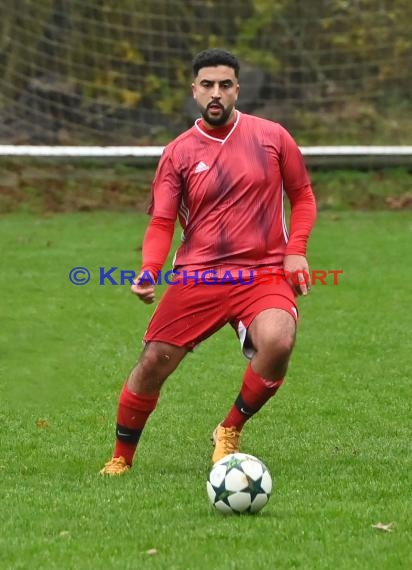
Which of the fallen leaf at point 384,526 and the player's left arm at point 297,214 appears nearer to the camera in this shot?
the fallen leaf at point 384,526

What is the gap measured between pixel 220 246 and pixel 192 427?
5.66 feet

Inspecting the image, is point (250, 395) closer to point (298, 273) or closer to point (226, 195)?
point (298, 273)

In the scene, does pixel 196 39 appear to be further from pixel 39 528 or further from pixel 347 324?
pixel 39 528

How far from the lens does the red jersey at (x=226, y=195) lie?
6633mm

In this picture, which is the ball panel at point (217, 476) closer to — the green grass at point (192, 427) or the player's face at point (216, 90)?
the green grass at point (192, 427)

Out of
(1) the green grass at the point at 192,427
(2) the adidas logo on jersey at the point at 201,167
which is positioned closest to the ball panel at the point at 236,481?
(1) the green grass at the point at 192,427

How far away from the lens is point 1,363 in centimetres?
983

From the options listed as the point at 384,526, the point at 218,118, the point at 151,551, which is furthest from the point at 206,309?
the point at 151,551

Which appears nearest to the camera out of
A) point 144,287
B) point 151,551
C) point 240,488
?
point 151,551

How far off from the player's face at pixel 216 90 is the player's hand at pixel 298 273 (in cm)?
81

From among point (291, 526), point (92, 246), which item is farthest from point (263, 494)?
point (92, 246)

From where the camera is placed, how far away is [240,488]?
17.9 ft

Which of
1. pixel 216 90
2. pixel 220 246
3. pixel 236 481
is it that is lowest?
pixel 236 481

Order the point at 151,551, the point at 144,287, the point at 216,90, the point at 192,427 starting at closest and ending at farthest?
the point at 151,551 → the point at 144,287 → the point at 216,90 → the point at 192,427
